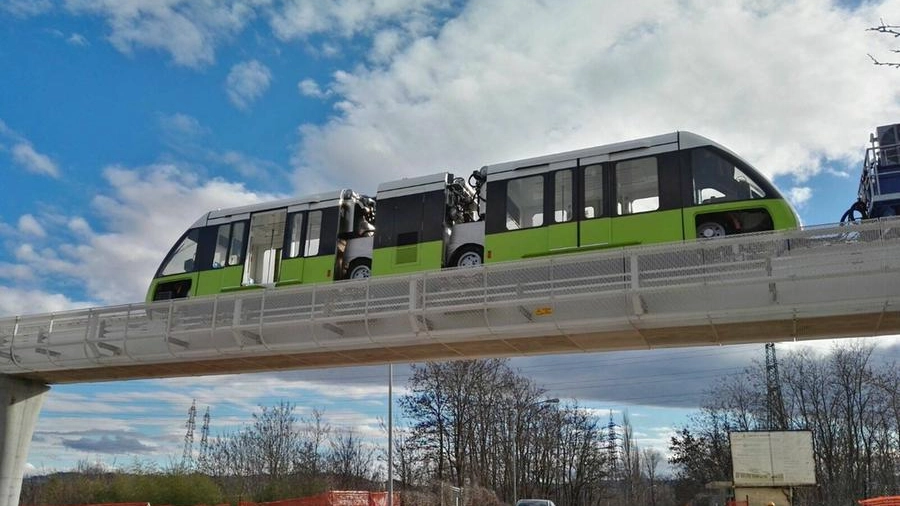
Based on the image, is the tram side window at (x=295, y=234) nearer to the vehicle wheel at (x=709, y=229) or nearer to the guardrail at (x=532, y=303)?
the guardrail at (x=532, y=303)

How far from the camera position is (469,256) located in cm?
1714

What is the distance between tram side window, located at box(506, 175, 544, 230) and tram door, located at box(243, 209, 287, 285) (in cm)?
635

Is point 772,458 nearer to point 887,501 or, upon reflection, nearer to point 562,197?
point 887,501

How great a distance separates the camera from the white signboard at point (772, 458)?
30672mm

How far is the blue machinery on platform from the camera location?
12.6m

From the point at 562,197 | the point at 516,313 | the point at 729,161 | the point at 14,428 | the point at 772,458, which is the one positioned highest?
the point at 729,161

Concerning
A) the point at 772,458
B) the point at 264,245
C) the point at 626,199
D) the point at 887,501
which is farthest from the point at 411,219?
the point at 772,458

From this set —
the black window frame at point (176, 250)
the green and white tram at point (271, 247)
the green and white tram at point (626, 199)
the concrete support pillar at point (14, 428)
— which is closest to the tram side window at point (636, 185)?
the green and white tram at point (626, 199)

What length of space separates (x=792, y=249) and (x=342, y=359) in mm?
10040

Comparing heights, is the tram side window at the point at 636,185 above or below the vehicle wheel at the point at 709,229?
above

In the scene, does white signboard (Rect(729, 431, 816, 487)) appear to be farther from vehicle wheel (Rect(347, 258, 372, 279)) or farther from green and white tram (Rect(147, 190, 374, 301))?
green and white tram (Rect(147, 190, 374, 301))

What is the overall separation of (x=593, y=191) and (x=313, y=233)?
7.20m

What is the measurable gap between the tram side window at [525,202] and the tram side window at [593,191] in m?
0.98

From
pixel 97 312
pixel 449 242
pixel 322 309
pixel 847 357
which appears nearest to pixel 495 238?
pixel 449 242
